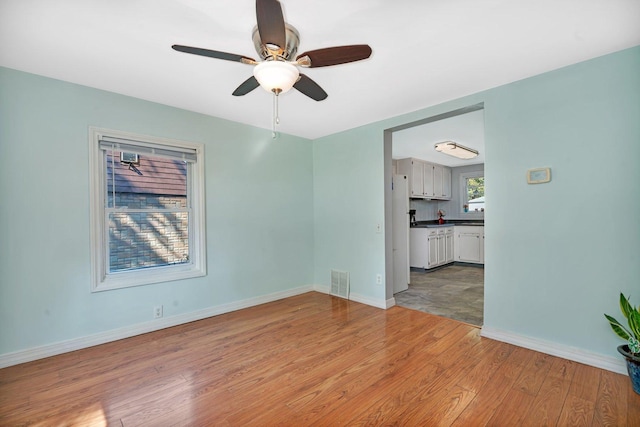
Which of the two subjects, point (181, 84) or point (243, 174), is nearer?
point (181, 84)

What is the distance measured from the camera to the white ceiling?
64.2 inches

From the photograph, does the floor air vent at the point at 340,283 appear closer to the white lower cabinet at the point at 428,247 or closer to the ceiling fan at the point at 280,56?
the white lower cabinet at the point at 428,247

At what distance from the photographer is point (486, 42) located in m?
1.95

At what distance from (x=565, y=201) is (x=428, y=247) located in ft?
11.6

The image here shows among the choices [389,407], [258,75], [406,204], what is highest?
[258,75]

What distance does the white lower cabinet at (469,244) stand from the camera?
6.10m

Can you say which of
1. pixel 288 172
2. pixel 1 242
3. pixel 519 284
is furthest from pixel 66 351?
pixel 519 284

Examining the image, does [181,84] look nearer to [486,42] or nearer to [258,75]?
[258,75]

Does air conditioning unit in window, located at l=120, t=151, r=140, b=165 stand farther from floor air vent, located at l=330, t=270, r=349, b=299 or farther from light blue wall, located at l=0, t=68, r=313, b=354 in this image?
floor air vent, located at l=330, t=270, r=349, b=299

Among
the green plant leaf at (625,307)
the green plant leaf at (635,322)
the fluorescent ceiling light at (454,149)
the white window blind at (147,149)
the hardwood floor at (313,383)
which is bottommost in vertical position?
the hardwood floor at (313,383)

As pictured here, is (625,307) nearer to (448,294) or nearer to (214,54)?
(448,294)

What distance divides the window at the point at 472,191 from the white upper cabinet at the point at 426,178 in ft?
1.12

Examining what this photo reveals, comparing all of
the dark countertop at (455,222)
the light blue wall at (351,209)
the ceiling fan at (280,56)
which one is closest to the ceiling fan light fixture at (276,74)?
the ceiling fan at (280,56)

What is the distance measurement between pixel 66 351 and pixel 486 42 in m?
4.17
